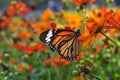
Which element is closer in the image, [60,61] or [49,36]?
[49,36]

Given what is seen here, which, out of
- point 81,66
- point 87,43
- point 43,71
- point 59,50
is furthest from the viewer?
point 43,71

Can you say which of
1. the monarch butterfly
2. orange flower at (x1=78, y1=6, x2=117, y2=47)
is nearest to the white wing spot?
the monarch butterfly

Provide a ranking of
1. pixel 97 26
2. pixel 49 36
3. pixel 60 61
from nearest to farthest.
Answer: pixel 97 26 → pixel 49 36 → pixel 60 61

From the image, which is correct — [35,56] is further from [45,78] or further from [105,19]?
[105,19]

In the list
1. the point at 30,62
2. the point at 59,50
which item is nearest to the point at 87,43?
the point at 59,50

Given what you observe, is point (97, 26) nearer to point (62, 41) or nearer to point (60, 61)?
point (62, 41)

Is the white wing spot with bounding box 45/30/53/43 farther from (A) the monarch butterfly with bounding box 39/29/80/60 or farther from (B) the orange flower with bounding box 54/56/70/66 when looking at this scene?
(B) the orange flower with bounding box 54/56/70/66

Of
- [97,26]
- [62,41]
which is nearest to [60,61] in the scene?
[62,41]

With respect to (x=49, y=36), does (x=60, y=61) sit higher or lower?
lower

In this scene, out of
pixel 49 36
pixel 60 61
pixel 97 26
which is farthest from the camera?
pixel 60 61

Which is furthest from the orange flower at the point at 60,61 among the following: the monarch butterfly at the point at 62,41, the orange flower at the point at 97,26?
the orange flower at the point at 97,26
